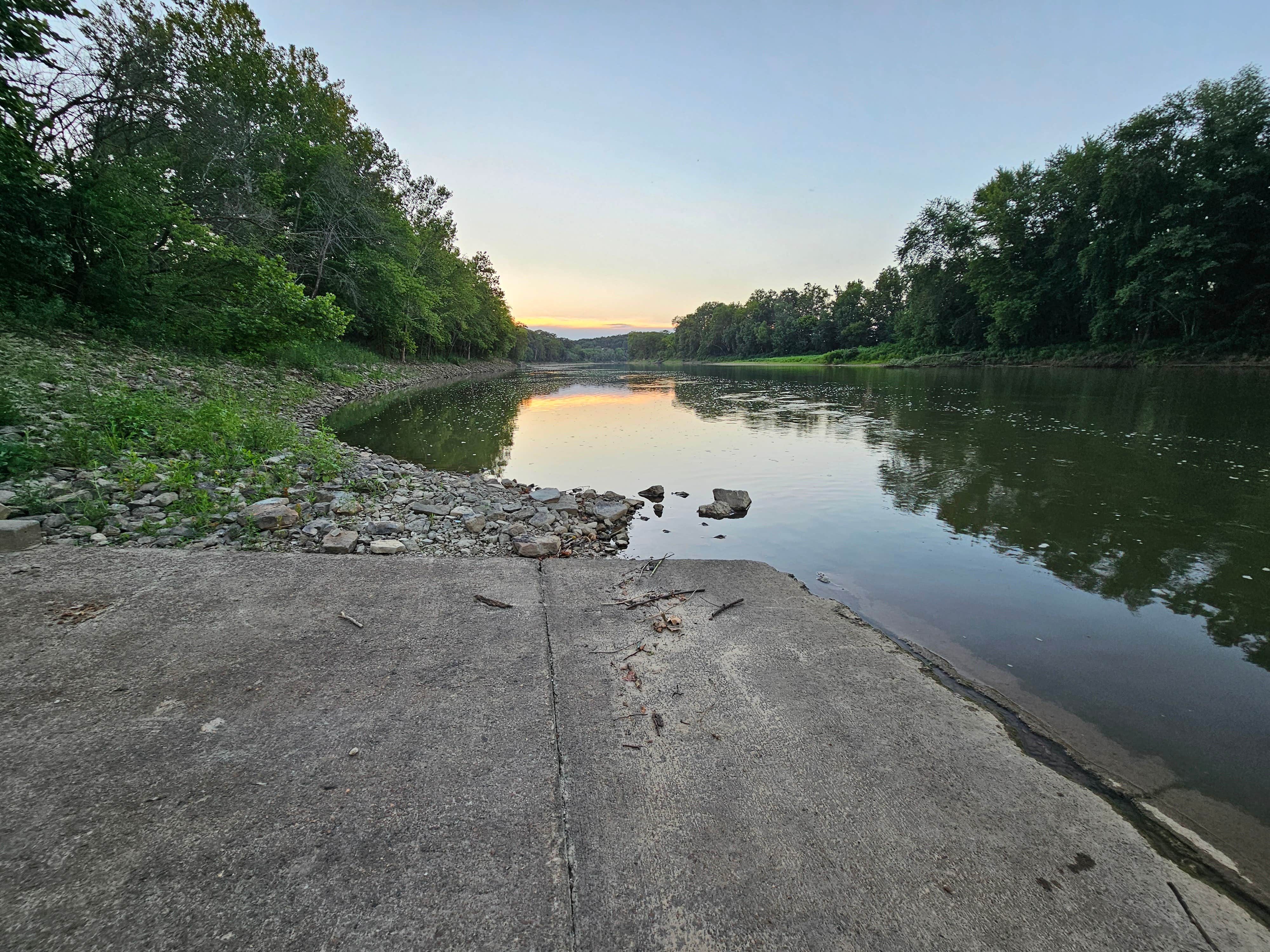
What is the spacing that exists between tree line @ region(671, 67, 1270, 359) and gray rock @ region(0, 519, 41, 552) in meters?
48.7

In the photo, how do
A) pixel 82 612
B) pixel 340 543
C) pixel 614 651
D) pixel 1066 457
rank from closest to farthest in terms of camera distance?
pixel 82 612, pixel 614 651, pixel 340 543, pixel 1066 457

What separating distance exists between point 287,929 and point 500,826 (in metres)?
0.61

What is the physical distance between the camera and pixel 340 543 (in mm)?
4469

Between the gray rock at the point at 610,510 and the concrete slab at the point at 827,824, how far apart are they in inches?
139

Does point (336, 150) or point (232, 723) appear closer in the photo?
point (232, 723)

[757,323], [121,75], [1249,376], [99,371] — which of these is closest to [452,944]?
[99,371]

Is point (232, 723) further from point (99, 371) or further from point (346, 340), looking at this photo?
point (346, 340)

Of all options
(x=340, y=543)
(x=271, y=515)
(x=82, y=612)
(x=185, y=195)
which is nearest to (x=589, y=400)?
(x=185, y=195)

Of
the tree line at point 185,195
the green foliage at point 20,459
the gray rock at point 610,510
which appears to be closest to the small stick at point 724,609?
the gray rock at point 610,510

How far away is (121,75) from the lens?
44.2ft

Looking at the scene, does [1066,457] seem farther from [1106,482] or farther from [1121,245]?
[1121,245]

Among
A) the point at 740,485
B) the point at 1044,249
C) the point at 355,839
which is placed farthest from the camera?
the point at 1044,249

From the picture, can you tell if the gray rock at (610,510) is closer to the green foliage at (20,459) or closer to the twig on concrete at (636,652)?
the twig on concrete at (636,652)

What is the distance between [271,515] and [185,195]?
18.2 metres
